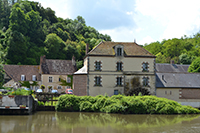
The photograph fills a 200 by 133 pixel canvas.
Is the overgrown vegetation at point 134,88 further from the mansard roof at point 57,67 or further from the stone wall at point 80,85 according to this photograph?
the mansard roof at point 57,67

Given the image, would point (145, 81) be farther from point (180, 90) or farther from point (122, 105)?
point (122, 105)

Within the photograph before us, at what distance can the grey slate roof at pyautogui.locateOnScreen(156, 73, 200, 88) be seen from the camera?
30141 mm

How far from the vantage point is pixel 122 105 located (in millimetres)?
25188

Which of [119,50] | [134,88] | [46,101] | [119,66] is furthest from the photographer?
[119,50]

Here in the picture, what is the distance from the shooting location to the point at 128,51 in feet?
101

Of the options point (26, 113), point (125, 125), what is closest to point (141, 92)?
point (125, 125)

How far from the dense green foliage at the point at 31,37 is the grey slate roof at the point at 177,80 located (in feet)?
102

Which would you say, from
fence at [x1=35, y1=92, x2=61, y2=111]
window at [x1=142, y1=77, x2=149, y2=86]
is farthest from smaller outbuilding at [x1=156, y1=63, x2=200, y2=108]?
fence at [x1=35, y1=92, x2=61, y2=111]

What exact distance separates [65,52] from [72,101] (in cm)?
3696

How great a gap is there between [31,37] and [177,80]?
1672 inches

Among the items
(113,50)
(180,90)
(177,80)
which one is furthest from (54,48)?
(180,90)

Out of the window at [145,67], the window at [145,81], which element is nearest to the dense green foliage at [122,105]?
the window at [145,81]

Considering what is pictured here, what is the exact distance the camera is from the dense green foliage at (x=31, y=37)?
52.7 metres

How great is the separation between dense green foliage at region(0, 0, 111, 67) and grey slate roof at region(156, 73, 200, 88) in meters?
31.1
